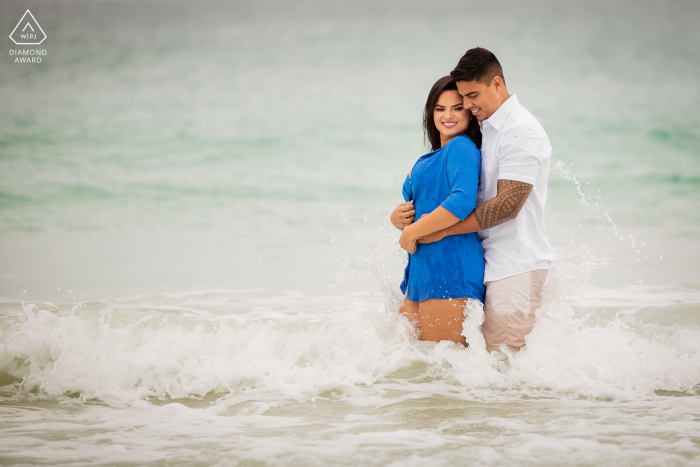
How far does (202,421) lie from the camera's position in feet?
9.12

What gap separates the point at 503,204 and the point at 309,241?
29.0 ft

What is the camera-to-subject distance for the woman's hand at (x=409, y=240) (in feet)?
10.6

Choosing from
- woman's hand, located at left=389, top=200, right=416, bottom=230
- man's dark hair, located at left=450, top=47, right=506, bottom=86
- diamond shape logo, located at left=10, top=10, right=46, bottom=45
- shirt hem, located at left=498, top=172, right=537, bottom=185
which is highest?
diamond shape logo, located at left=10, top=10, right=46, bottom=45

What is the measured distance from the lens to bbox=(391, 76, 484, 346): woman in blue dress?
310 centimetres

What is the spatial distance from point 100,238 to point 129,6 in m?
13.2

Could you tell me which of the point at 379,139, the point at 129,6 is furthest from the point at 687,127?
the point at 129,6

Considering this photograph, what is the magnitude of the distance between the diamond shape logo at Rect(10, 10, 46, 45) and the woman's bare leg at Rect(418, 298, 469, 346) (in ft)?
68.1

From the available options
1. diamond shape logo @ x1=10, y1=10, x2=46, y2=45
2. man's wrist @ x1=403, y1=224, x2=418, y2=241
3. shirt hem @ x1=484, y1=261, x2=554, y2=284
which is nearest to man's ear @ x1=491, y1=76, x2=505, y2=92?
man's wrist @ x1=403, y1=224, x2=418, y2=241

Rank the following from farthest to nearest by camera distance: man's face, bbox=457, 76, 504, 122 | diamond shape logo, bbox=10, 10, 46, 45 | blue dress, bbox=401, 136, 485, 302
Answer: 1. diamond shape logo, bbox=10, 10, 46, 45
2. man's face, bbox=457, 76, 504, 122
3. blue dress, bbox=401, 136, 485, 302

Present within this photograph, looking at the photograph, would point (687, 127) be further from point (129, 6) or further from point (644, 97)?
point (129, 6)

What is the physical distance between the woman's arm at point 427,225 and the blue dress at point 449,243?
0.10 metres

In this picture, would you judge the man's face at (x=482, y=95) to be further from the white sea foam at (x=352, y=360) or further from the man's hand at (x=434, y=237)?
the white sea foam at (x=352, y=360)

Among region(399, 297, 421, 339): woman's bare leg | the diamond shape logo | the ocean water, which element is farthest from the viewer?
the diamond shape logo

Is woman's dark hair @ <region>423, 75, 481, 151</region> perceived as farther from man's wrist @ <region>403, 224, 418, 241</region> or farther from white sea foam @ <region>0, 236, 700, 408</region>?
white sea foam @ <region>0, 236, 700, 408</region>
